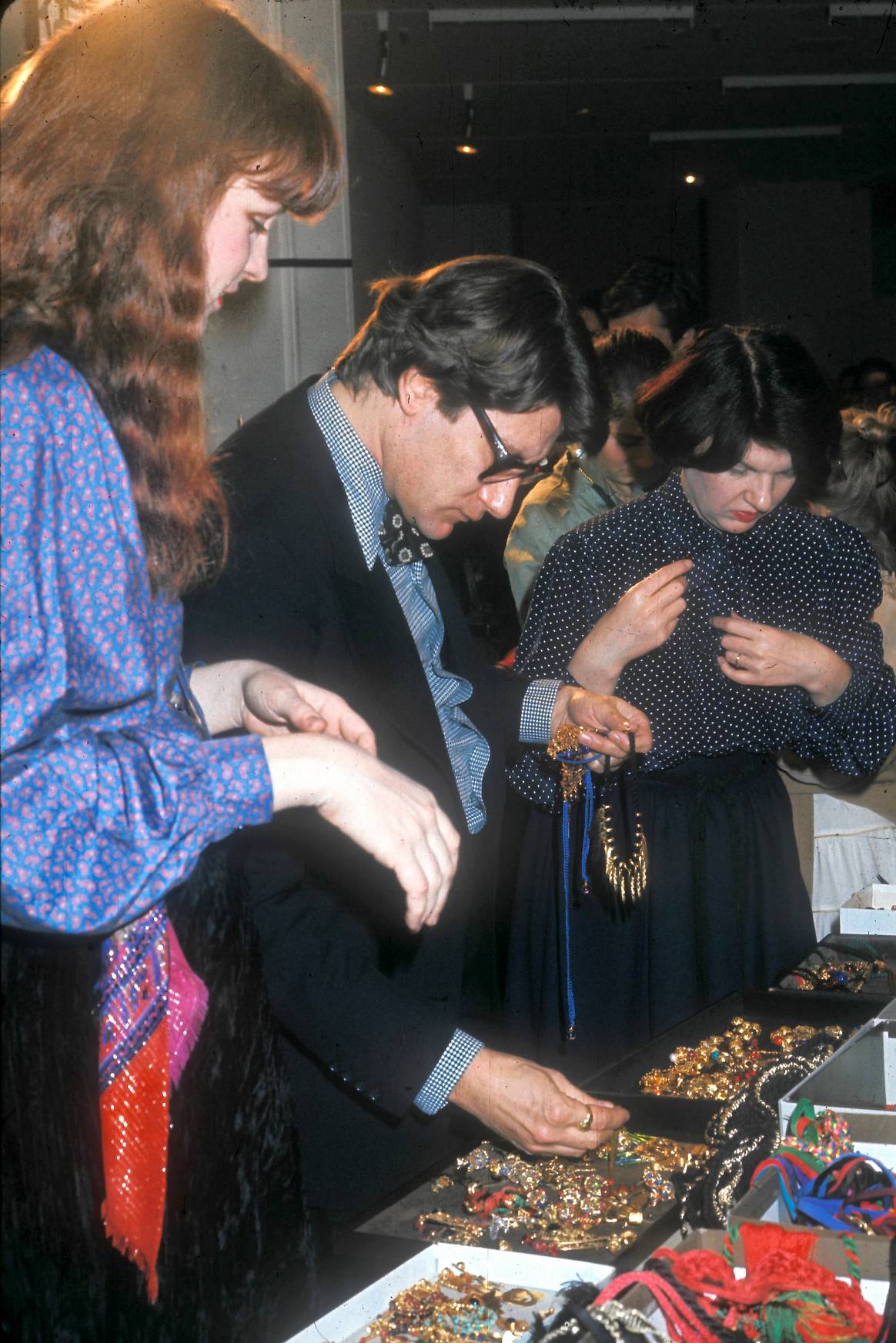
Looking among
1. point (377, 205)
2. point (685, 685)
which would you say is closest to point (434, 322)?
point (685, 685)

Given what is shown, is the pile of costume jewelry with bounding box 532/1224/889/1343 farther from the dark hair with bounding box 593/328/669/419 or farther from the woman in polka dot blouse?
the dark hair with bounding box 593/328/669/419

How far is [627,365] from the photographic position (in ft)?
7.38

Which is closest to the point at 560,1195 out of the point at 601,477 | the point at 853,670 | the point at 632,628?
the point at 632,628

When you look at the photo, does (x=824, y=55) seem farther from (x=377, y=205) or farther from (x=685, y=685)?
(x=685, y=685)

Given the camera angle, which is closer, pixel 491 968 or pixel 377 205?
pixel 491 968

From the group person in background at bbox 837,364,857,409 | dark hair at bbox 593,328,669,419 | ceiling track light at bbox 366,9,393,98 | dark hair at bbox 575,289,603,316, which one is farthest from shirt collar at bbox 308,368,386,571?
person in background at bbox 837,364,857,409

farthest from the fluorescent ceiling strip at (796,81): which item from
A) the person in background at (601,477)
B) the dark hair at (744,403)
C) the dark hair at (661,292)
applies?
the dark hair at (744,403)

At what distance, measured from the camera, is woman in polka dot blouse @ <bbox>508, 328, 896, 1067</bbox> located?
1812 millimetres

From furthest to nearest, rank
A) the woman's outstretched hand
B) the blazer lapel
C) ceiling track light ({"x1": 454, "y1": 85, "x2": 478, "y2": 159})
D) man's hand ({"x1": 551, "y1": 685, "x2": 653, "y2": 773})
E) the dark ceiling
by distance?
ceiling track light ({"x1": 454, "y1": 85, "x2": 478, "y2": 159})
the dark ceiling
man's hand ({"x1": 551, "y1": 685, "x2": 653, "y2": 773})
the blazer lapel
the woman's outstretched hand

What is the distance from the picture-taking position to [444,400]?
1308 millimetres

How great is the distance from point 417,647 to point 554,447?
0.89 feet

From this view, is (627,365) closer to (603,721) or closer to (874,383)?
(603,721)

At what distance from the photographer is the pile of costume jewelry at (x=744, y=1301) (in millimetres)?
757

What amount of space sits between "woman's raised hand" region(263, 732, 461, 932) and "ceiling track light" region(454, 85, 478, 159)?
12.3 ft
